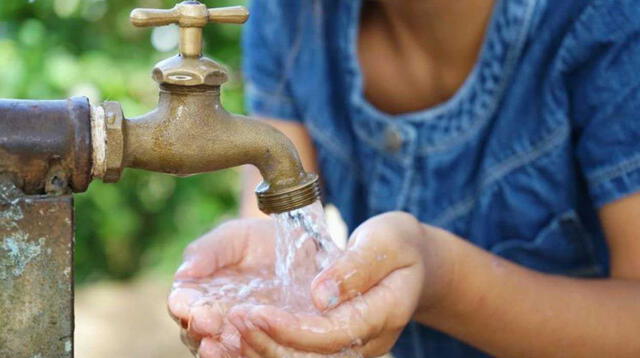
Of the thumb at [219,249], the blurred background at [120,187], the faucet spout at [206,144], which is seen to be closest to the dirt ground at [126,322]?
the blurred background at [120,187]

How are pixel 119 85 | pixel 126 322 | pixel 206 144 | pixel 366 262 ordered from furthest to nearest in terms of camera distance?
pixel 126 322 < pixel 119 85 < pixel 366 262 < pixel 206 144

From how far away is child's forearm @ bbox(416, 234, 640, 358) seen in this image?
1.37 m

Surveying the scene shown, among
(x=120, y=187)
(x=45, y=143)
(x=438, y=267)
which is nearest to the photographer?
(x=45, y=143)

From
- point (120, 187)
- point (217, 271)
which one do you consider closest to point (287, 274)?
point (217, 271)

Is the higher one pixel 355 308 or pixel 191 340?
pixel 355 308

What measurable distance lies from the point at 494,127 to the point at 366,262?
0.54 metres

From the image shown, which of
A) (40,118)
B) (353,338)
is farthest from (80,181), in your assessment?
(353,338)

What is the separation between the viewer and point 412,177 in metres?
1.70

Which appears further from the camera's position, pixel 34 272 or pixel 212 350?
pixel 212 350

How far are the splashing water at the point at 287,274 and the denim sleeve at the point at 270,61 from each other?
20.6 inches

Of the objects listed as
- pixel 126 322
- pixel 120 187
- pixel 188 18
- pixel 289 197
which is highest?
pixel 188 18

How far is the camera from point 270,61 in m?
1.84

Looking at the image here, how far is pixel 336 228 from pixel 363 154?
1597mm

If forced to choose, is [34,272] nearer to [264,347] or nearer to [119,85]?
[264,347]
